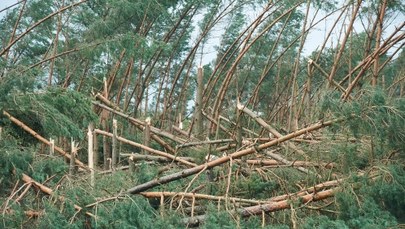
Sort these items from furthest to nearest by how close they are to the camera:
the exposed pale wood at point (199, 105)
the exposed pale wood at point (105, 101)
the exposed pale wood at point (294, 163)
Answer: the exposed pale wood at point (105, 101)
the exposed pale wood at point (199, 105)
the exposed pale wood at point (294, 163)

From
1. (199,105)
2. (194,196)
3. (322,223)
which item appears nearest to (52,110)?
(194,196)

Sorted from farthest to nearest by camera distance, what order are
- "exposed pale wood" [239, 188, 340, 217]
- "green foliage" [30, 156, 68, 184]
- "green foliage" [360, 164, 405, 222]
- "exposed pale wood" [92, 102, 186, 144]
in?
"exposed pale wood" [92, 102, 186, 144] → "green foliage" [30, 156, 68, 184] → "exposed pale wood" [239, 188, 340, 217] → "green foliage" [360, 164, 405, 222]

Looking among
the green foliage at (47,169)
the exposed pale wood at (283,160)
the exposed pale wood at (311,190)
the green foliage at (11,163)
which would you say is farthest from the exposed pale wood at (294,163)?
the green foliage at (11,163)

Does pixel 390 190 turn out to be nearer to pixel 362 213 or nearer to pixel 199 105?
pixel 362 213

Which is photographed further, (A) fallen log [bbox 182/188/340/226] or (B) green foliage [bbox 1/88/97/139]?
(B) green foliage [bbox 1/88/97/139]

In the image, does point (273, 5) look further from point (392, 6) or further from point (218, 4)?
point (392, 6)

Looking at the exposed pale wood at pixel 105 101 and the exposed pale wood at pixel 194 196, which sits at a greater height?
the exposed pale wood at pixel 105 101

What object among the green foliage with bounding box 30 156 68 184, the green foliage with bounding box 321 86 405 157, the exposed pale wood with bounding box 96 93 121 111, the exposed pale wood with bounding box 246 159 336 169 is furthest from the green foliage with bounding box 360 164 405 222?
the exposed pale wood with bounding box 96 93 121 111

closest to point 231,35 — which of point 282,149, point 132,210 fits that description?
point 282,149

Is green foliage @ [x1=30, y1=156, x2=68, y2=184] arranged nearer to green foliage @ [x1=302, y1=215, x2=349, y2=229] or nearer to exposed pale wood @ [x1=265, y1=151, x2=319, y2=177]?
exposed pale wood @ [x1=265, y1=151, x2=319, y2=177]

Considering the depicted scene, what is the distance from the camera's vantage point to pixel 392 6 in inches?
261

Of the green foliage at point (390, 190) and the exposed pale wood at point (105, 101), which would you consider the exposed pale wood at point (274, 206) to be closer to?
the green foliage at point (390, 190)

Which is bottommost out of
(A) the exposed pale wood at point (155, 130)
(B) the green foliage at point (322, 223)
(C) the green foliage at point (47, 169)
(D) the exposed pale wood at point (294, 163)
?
(B) the green foliage at point (322, 223)

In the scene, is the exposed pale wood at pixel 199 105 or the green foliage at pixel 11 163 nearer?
the green foliage at pixel 11 163
